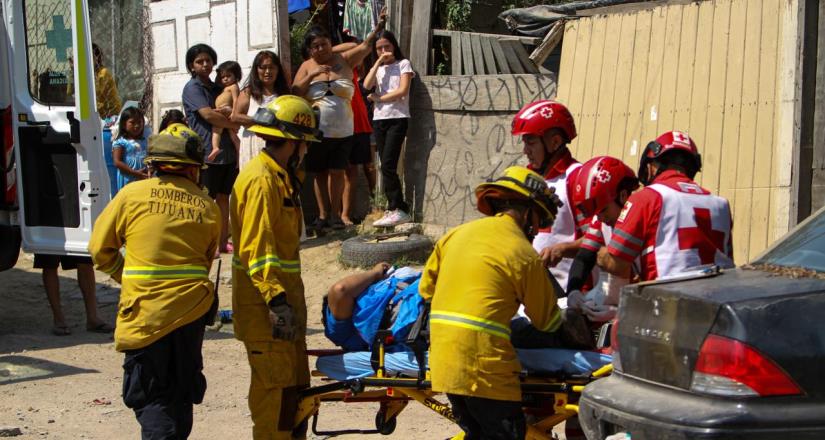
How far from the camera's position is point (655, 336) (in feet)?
13.8

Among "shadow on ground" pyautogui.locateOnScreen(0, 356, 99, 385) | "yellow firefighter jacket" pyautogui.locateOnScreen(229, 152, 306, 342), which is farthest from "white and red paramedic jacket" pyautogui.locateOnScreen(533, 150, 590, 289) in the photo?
"shadow on ground" pyautogui.locateOnScreen(0, 356, 99, 385)

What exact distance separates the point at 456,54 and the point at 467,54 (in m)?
0.12

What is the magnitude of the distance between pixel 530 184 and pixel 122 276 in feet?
7.45

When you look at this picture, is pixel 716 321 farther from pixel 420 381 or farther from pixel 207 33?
pixel 207 33

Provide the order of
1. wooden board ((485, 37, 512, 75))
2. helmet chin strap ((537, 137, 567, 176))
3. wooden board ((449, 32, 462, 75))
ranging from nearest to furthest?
helmet chin strap ((537, 137, 567, 176)) < wooden board ((485, 37, 512, 75)) < wooden board ((449, 32, 462, 75))

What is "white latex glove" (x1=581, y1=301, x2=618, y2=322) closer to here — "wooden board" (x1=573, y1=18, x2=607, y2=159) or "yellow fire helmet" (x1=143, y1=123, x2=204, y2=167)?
"yellow fire helmet" (x1=143, y1=123, x2=204, y2=167)

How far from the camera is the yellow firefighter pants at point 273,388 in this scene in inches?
229

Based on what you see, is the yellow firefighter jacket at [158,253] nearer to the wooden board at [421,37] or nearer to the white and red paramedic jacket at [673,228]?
the white and red paramedic jacket at [673,228]

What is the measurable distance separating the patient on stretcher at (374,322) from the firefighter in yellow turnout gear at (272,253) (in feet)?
0.72

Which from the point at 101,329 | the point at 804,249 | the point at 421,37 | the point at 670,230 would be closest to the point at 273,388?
the point at 670,230

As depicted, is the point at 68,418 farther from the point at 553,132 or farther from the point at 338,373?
the point at 553,132

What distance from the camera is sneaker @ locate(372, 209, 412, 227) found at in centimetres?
1105

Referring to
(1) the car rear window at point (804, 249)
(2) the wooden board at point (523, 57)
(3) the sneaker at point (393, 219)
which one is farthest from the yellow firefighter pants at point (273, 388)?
(2) the wooden board at point (523, 57)

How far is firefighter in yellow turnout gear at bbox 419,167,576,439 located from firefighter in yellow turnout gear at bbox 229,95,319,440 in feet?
3.55
